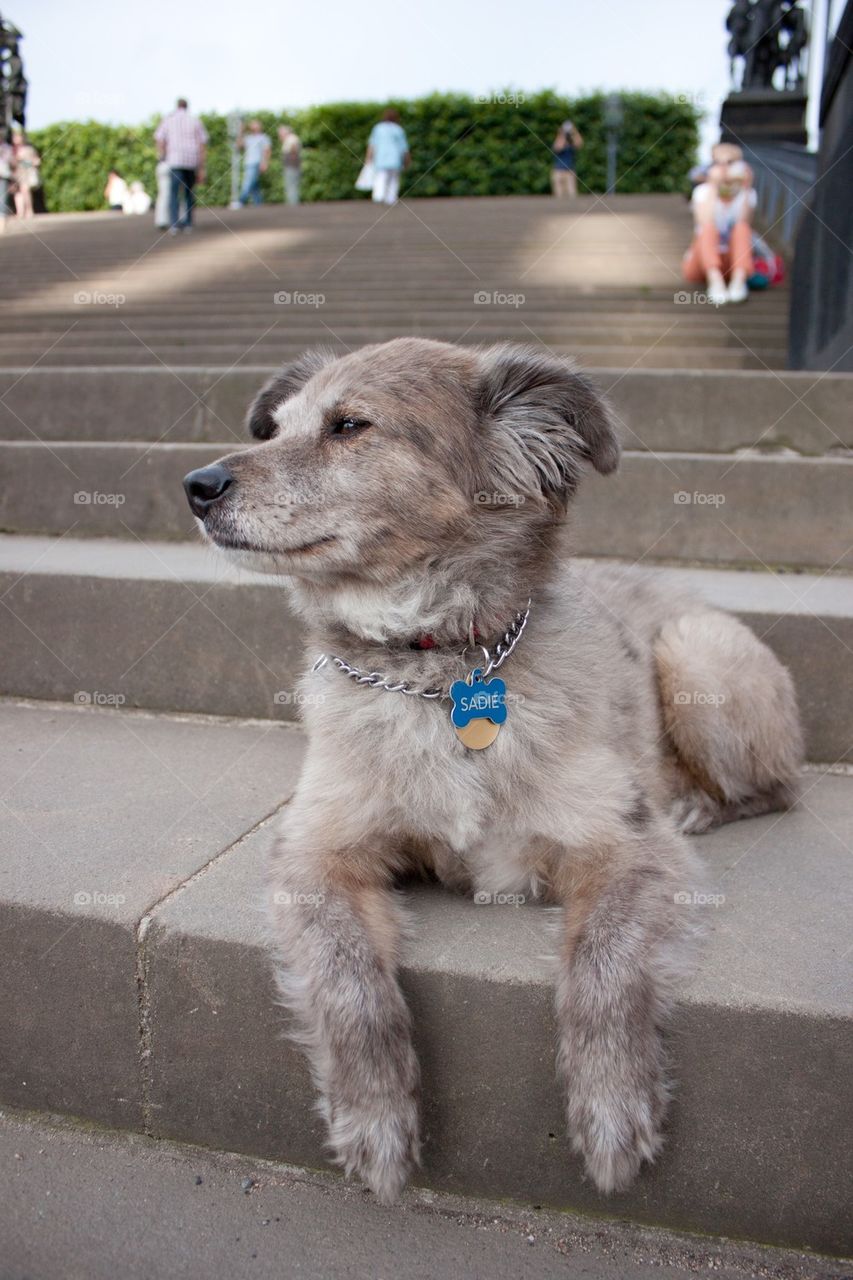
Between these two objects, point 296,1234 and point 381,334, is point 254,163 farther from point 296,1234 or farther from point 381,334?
point 296,1234

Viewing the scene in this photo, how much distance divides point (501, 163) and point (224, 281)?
70.3 feet

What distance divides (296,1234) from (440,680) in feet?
3.88

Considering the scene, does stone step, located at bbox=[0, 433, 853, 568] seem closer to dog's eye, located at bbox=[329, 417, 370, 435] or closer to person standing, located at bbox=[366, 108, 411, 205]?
dog's eye, located at bbox=[329, 417, 370, 435]

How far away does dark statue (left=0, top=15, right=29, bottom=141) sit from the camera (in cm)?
1802

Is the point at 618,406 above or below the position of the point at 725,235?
below

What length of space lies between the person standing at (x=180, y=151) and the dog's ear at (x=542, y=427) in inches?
556

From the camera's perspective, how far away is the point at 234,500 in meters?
2.41

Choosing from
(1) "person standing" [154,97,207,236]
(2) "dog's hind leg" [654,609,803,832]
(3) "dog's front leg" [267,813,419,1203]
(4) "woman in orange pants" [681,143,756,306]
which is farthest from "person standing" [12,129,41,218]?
(3) "dog's front leg" [267,813,419,1203]

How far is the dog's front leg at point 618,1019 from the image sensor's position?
190 cm

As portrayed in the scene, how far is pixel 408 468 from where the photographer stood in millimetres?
2457

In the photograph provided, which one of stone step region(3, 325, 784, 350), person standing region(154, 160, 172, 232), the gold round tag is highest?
person standing region(154, 160, 172, 232)

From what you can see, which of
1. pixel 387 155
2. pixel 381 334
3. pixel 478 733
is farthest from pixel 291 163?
pixel 478 733

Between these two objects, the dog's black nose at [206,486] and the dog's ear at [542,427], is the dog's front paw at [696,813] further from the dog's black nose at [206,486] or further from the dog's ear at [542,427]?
the dog's black nose at [206,486]

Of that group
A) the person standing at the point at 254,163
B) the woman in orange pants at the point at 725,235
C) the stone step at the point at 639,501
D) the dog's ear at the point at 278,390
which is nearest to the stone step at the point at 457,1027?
the dog's ear at the point at 278,390
